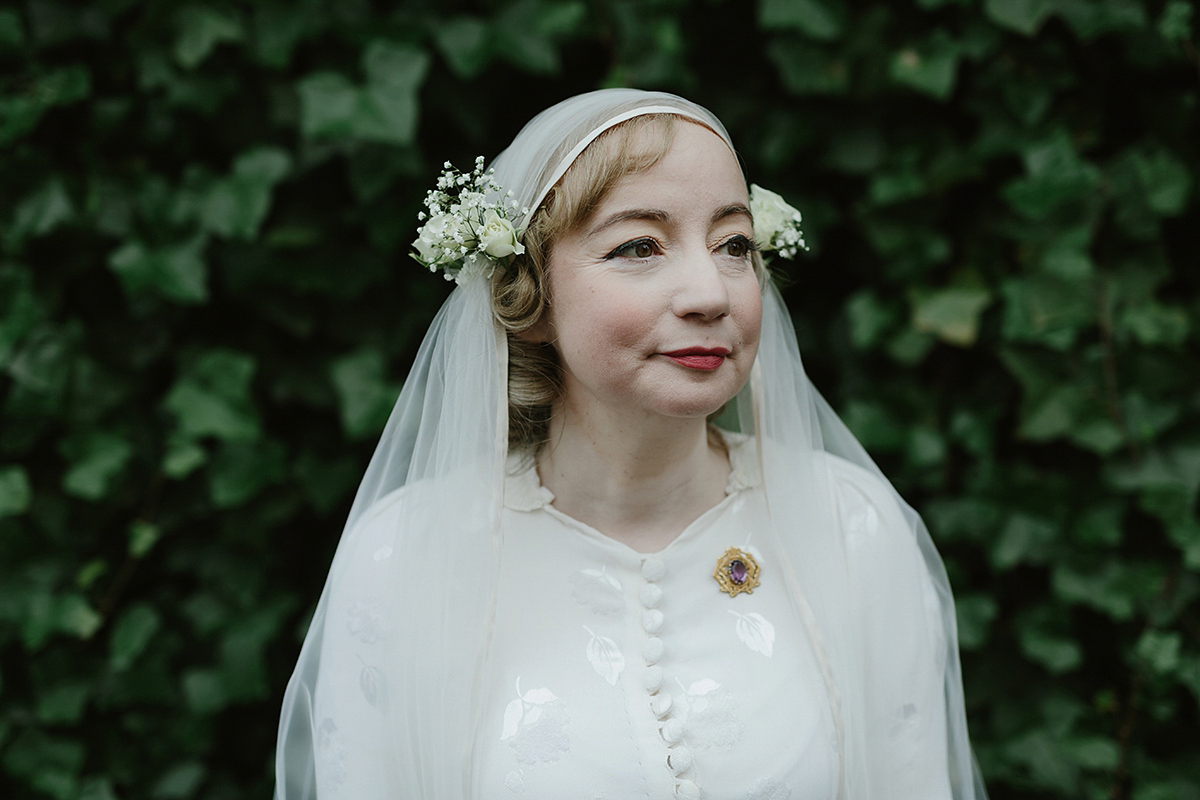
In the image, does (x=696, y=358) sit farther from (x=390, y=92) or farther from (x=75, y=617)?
(x=75, y=617)

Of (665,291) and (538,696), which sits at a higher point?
(665,291)

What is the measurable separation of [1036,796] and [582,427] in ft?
5.22

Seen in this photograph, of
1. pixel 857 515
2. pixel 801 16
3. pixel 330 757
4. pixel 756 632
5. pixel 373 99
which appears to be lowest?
pixel 330 757

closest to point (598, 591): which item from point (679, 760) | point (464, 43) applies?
point (679, 760)

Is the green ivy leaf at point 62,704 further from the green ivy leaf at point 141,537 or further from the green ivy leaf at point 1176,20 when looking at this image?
the green ivy leaf at point 1176,20

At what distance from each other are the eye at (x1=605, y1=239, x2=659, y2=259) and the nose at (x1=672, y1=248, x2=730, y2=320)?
6 cm

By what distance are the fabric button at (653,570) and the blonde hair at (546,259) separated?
1.09 feet

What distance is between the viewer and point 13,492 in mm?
2066

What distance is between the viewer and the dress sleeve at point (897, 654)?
161 centimetres

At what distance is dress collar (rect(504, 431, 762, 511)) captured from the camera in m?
1.67

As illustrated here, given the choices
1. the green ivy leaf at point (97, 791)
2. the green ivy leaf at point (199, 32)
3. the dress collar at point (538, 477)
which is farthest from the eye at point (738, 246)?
the green ivy leaf at point (97, 791)

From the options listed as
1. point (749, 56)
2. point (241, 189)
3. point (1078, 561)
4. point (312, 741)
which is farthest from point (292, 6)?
point (1078, 561)

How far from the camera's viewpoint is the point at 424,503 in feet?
5.33

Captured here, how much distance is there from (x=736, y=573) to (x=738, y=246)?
58 centimetres
